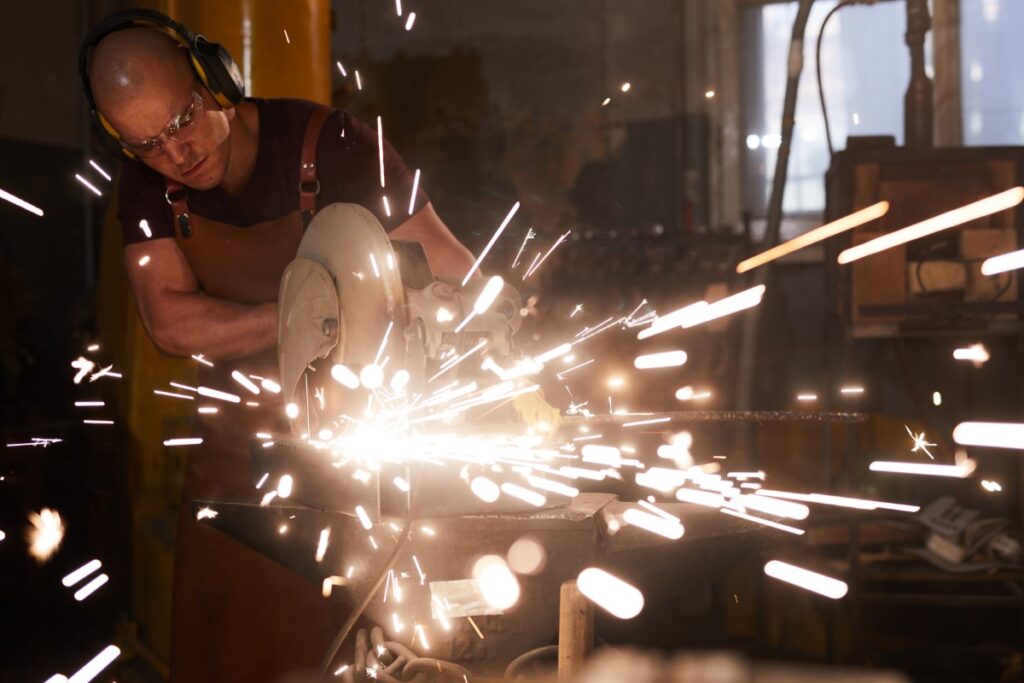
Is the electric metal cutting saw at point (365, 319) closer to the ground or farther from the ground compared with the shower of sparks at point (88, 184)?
closer to the ground

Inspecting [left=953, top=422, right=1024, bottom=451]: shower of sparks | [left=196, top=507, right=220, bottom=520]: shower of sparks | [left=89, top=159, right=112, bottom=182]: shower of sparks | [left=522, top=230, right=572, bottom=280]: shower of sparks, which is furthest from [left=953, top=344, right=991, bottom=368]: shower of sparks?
[left=89, top=159, right=112, bottom=182]: shower of sparks

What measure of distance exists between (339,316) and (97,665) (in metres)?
2.41

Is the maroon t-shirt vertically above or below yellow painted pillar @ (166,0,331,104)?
below

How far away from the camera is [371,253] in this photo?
1.39 metres

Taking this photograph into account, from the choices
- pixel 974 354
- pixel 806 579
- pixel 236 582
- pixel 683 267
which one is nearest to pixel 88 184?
pixel 236 582

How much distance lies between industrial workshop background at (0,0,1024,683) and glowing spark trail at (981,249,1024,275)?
0.02 m

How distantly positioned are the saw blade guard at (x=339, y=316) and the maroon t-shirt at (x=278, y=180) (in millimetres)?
646

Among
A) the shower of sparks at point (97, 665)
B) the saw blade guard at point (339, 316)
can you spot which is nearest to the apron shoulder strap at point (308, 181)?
the saw blade guard at point (339, 316)

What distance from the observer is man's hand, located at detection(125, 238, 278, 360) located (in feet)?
6.64

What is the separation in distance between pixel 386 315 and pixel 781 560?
2278 millimetres

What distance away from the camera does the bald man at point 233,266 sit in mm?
2023

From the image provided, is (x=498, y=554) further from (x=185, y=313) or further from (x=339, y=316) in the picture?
(x=185, y=313)

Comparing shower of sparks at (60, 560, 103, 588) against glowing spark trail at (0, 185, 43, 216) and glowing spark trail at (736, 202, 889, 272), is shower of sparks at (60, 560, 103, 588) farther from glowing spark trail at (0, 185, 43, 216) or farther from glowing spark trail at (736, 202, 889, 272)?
glowing spark trail at (736, 202, 889, 272)

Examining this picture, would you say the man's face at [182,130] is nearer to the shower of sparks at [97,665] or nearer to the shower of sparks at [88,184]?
the shower of sparks at [97,665]
